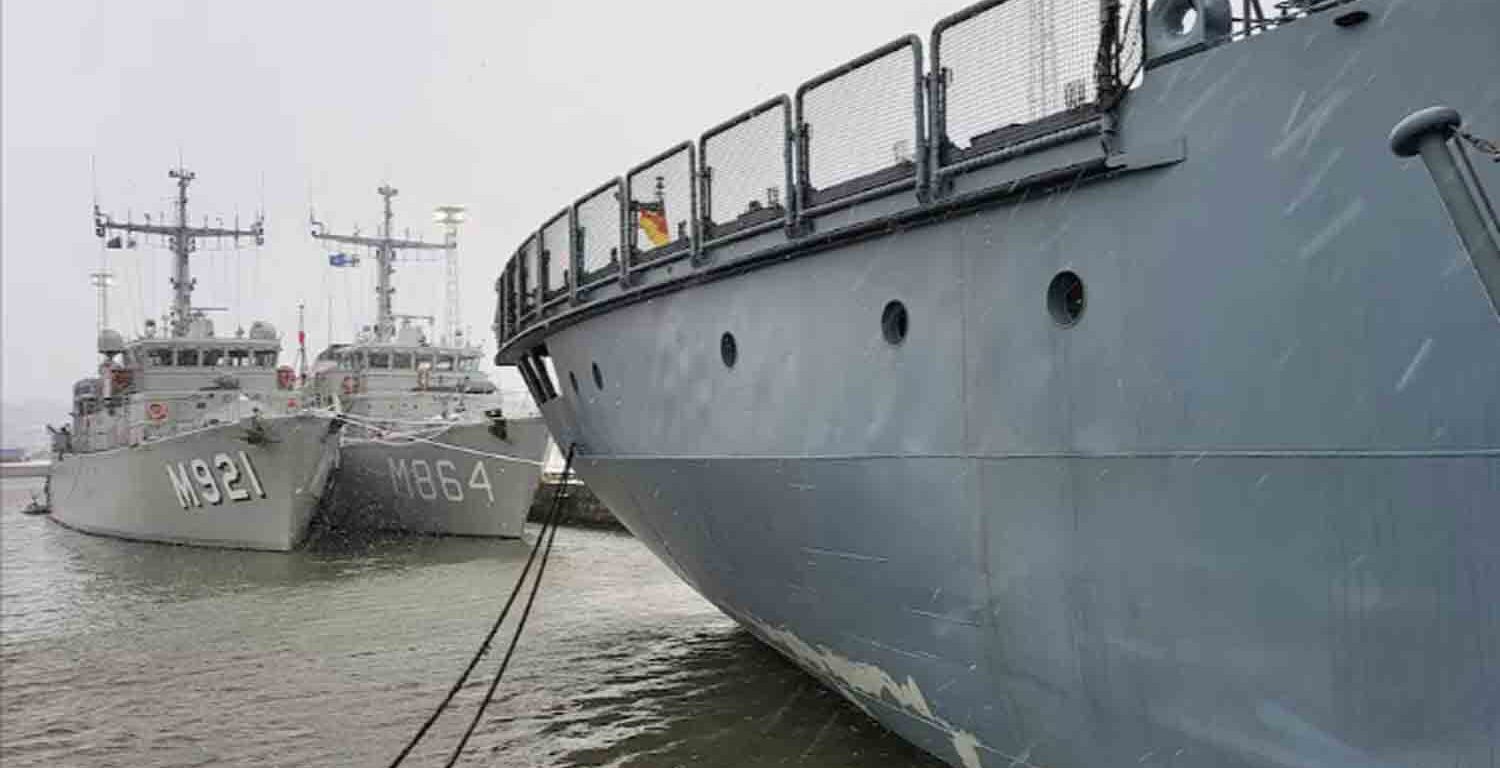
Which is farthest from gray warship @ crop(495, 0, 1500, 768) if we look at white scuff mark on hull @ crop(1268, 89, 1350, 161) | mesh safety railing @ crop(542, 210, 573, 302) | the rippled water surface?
the rippled water surface

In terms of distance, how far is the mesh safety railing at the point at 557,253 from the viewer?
27.0 feet

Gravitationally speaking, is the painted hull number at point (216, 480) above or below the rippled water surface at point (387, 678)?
above

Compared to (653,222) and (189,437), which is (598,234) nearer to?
(653,222)

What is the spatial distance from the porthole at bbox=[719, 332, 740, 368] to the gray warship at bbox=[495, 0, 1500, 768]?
2 centimetres

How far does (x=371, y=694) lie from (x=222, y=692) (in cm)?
151

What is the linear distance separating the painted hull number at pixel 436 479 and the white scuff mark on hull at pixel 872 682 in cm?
1770

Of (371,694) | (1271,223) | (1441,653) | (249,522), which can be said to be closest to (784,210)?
(1271,223)

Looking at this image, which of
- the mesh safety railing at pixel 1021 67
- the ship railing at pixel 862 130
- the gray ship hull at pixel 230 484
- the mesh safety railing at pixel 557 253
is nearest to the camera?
the mesh safety railing at pixel 1021 67

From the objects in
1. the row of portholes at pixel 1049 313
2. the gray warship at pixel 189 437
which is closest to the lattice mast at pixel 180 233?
the gray warship at pixel 189 437

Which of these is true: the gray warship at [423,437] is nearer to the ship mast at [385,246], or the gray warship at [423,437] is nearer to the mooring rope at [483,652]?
the ship mast at [385,246]

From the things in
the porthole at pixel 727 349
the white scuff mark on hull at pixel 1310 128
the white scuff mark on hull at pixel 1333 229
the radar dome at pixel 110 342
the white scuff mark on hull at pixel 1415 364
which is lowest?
the white scuff mark on hull at pixel 1415 364

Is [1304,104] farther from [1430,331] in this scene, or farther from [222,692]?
[222,692]

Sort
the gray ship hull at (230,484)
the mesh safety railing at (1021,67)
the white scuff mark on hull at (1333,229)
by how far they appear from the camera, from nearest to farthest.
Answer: the white scuff mark on hull at (1333,229), the mesh safety railing at (1021,67), the gray ship hull at (230,484)

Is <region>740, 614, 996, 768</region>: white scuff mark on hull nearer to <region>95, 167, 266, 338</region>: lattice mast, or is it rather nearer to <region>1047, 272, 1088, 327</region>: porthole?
<region>1047, 272, 1088, 327</region>: porthole
